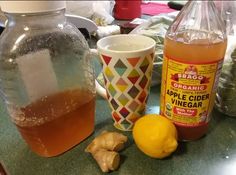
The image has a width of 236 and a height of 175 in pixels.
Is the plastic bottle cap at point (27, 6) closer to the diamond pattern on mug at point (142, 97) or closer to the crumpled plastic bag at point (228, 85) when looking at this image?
the diamond pattern on mug at point (142, 97)

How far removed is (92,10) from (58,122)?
70cm

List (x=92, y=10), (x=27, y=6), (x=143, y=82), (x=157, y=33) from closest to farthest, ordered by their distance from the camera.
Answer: (x=27, y=6) < (x=143, y=82) < (x=157, y=33) < (x=92, y=10)

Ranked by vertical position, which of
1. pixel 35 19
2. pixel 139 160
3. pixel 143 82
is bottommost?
pixel 139 160

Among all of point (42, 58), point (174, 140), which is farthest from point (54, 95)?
point (174, 140)

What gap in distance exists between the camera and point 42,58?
1.40 feet

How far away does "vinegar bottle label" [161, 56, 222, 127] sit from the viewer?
39 centimetres

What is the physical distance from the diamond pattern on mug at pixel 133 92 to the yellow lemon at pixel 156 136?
0.05 meters

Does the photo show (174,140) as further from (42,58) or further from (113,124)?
(42,58)

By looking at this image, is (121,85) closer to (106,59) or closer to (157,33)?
(106,59)

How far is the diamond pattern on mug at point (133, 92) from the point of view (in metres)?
0.45

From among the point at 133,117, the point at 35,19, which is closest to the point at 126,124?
the point at 133,117

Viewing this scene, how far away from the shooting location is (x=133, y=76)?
Answer: 17.3 inches

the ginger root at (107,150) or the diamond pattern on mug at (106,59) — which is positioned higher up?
the diamond pattern on mug at (106,59)

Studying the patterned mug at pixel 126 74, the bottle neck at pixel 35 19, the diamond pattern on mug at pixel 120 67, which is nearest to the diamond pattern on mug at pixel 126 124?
the patterned mug at pixel 126 74
